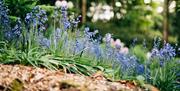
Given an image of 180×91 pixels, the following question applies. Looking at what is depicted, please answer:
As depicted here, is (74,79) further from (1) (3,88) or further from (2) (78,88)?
(1) (3,88)

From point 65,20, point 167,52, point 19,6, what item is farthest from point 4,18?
Answer: point 167,52

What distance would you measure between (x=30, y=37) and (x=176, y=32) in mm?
16031

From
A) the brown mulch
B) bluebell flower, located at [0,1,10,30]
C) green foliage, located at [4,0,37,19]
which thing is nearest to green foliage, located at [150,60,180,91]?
the brown mulch

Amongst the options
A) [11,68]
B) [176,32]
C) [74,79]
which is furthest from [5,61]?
[176,32]

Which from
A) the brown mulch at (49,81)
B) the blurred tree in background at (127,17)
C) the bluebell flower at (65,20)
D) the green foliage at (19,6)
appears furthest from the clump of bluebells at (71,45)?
the blurred tree in background at (127,17)

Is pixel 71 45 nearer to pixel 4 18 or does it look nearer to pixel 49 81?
pixel 4 18

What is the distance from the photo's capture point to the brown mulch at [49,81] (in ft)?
17.2

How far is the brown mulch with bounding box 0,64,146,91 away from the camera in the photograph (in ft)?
17.2

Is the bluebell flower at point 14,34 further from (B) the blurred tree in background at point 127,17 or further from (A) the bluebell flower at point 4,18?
(B) the blurred tree in background at point 127,17

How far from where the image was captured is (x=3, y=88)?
17.4ft

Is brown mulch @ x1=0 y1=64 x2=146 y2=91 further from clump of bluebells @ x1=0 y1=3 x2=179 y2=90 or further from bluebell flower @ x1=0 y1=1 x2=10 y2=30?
bluebell flower @ x1=0 y1=1 x2=10 y2=30

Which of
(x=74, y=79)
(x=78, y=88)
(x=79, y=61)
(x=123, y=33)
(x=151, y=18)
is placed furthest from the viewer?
(x=151, y=18)

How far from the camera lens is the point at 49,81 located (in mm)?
5402

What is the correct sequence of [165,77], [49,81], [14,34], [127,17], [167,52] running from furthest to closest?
1. [127,17]
2. [14,34]
3. [167,52]
4. [165,77]
5. [49,81]
